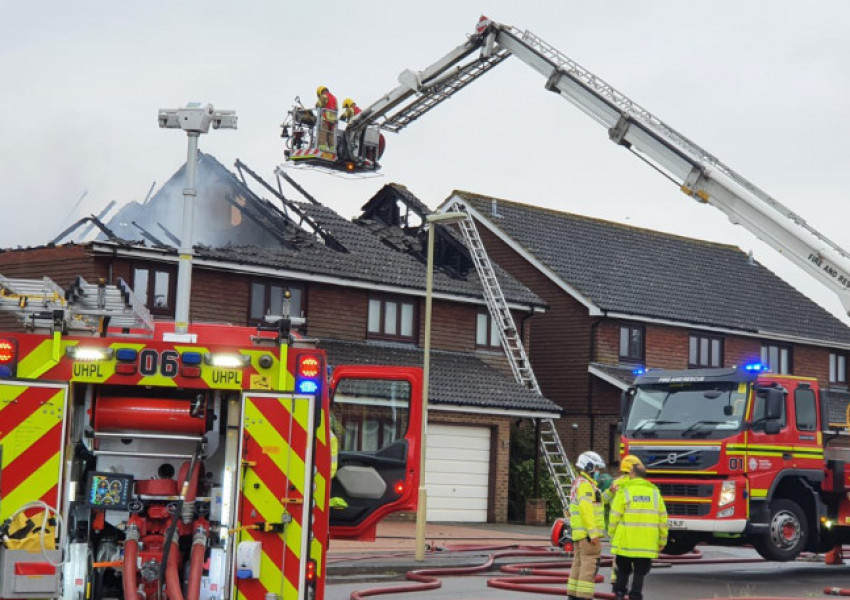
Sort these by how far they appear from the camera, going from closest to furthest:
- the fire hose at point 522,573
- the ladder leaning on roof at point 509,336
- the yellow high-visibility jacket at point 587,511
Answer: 1. the yellow high-visibility jacket at point 587,511
2. the fire hose at point 522,573
3. the ladder leaning on roof at point 509,336

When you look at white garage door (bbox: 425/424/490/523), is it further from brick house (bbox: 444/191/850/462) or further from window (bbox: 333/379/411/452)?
window (bbox: 333/379/411/452)

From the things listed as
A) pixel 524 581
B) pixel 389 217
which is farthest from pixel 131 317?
pixel 389 217

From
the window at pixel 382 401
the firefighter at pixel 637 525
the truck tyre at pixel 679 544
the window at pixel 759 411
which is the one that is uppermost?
the window at pixel 759 411

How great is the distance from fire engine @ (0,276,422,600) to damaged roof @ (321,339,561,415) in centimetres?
1893

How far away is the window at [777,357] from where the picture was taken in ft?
132

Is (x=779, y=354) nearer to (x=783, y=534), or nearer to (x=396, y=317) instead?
(x=396, y=317)

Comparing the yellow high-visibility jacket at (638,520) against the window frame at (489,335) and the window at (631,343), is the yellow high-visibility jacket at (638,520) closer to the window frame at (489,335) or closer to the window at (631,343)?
the window frame at (489,335)

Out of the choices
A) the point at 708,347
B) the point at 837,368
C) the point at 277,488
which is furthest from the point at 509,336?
the point at 277,488

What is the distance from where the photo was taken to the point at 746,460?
17.7m

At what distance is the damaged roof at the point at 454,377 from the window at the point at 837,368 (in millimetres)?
14201

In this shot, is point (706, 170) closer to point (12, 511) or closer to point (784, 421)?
point (784, 421)

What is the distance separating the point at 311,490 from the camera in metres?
9.39

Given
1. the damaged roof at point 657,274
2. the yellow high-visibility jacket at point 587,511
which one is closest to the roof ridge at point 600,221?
the damaged roof at point 657,274

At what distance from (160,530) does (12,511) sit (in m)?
1.05
